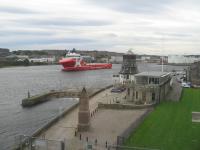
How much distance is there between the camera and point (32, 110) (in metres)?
55.5

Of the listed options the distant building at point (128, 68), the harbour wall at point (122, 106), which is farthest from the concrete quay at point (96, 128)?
the distant building at point (128, 68)

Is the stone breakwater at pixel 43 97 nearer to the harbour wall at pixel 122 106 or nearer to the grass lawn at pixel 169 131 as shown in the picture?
the harbour wall at pixel 122 106

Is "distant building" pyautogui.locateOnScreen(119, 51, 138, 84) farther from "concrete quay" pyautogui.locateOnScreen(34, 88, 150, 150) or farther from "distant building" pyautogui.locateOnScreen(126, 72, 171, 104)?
"concrete quay" pyautogui.locateOnScreen(34, 88, 150, 150)

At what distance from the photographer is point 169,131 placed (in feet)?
107

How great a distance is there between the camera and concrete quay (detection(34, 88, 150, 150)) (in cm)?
3042

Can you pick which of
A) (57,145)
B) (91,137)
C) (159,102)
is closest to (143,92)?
(159,102)

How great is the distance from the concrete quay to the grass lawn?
209cm

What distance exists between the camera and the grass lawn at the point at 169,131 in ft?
92.9

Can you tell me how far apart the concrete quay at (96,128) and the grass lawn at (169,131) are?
82.2 inches

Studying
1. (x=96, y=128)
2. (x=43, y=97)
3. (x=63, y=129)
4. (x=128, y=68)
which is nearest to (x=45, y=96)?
(x=43, y=97)

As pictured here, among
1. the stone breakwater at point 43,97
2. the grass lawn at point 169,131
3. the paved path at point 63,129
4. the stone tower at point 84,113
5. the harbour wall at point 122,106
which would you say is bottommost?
the stone breakwater at point 43,97

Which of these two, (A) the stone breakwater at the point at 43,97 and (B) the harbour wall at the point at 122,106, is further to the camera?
(A) the stone breakwater at the point at 43,97

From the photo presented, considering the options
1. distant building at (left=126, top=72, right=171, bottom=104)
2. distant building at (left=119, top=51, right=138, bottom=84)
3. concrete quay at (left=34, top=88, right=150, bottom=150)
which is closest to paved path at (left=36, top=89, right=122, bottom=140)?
concrete quay at (left=34, top=88, right=150, bottom=150)

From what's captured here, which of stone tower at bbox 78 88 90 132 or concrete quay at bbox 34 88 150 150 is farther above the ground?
stone tower at bbox 78 88 90 132
